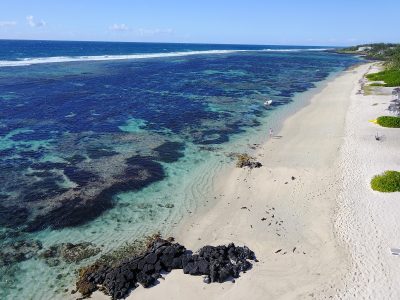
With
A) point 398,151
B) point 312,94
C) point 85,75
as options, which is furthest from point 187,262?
point 85,75

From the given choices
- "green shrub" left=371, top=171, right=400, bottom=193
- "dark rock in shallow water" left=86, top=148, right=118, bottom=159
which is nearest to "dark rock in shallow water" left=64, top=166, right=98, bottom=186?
"dark rock in shallow water" left=86, top=148, right=118, bottom=159

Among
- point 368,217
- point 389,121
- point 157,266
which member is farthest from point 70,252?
point 389,121

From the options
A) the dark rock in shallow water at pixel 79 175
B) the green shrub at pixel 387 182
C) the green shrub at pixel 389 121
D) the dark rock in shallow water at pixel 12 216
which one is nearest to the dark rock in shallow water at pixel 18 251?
the dark rock in shallow water at pixel 12 216

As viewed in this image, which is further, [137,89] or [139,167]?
[137,89]

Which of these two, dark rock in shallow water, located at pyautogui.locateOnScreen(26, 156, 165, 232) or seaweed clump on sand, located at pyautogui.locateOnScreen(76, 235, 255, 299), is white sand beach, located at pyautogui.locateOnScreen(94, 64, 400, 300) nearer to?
seaweed clump on sand, located at pyautogui.locateOnScreen(76, 235, 255, 299)

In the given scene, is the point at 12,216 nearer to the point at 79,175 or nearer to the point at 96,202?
the point at 96,202

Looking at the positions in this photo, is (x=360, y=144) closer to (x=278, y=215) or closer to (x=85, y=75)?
(x=278, y=215)
